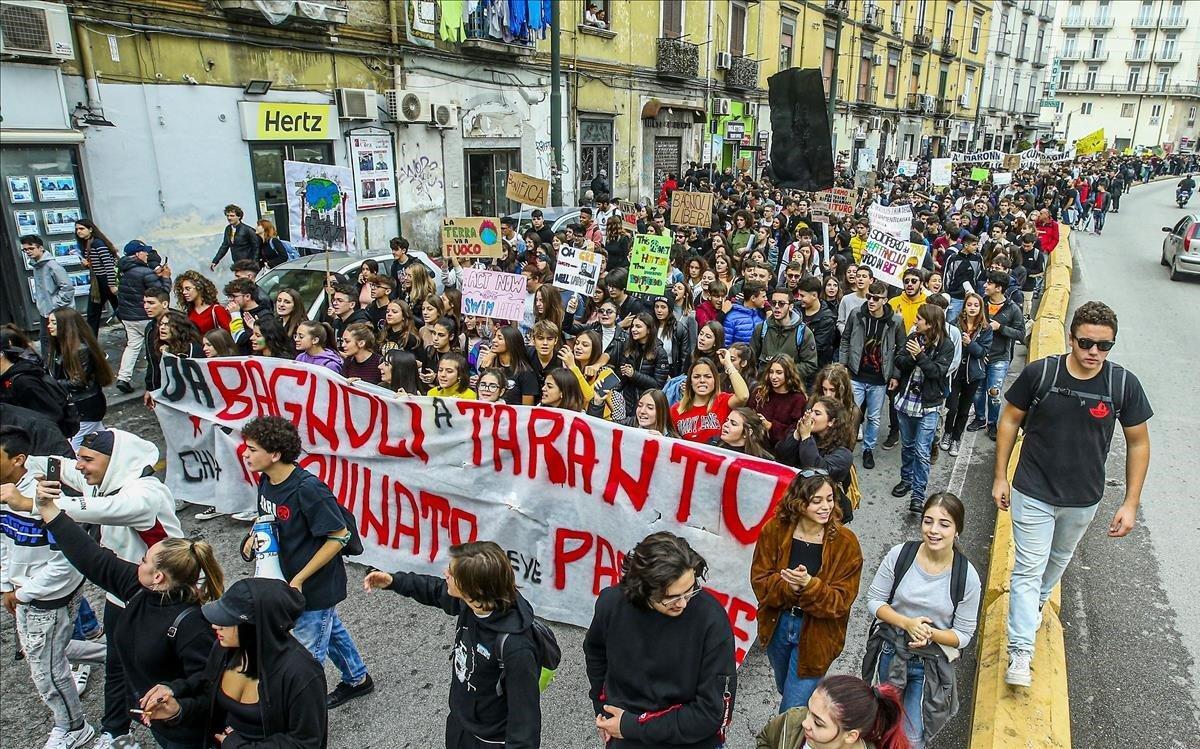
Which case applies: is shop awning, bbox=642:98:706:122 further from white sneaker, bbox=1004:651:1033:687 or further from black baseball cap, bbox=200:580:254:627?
black baseball cap, bbox=200:580:254:627

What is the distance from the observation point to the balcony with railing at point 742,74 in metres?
27.0

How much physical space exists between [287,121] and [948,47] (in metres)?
44.2

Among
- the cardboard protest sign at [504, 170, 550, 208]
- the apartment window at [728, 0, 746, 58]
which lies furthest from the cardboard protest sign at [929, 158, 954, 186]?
the cardboard protest sign at [504, 170, 550, 208]

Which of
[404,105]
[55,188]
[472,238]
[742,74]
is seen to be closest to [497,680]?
[472,238]

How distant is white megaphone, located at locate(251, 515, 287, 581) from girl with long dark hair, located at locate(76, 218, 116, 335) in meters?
8.01

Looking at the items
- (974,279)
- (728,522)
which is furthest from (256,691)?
(974,279)

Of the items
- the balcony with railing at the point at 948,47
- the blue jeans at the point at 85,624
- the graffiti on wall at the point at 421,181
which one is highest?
the balcony with railing at the point at 948,47

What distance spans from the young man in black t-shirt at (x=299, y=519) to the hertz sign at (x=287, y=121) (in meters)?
11.4

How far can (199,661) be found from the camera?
9.46 ft

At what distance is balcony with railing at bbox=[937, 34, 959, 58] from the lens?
45.2 metres

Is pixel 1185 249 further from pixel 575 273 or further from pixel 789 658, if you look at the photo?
pixel 789 658

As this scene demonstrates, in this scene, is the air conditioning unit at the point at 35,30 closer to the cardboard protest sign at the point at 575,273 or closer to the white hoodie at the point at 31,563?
the cardboard protest sign at the point at 575,273

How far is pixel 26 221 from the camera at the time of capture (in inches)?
413

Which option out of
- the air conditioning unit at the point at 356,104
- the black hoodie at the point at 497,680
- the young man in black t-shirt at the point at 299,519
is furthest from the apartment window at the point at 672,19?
the black hoodie at the point at 497,680
